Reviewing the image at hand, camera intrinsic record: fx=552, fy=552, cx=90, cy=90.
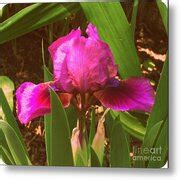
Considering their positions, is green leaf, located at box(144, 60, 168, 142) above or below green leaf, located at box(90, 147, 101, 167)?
above

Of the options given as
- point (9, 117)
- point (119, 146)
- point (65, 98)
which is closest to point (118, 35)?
point (65, 98)

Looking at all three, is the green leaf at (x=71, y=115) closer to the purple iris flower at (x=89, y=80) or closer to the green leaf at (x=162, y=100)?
the purple iris flower at (x=89, y=80)

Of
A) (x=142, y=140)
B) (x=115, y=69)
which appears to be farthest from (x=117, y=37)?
(x=142, y=140)

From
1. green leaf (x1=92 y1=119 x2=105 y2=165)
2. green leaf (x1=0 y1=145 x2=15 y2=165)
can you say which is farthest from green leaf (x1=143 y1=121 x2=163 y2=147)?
green leaf (x1=0 y1=145 x2=15 y2=165)

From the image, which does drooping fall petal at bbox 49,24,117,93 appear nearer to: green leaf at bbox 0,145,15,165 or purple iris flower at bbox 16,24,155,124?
purple iris flower at bbox 16,24,155,124

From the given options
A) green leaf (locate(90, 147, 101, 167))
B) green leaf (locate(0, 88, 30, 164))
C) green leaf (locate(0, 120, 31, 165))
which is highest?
green leaf (locate(0, 88, 30, 164))

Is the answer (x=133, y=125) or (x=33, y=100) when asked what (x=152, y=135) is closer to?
(x=133, y=125)
